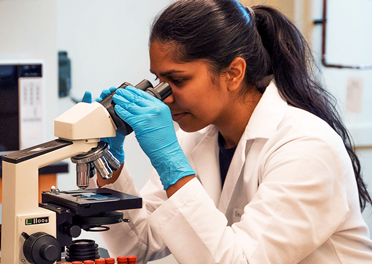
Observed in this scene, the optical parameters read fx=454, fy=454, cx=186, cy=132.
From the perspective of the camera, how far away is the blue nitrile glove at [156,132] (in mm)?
1122

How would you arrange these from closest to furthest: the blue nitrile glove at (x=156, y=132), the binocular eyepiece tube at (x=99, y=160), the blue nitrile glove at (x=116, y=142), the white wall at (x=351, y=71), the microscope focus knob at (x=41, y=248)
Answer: the microscope focus knob at (x=41, y=248) < the binocular eyepiece tube at (x=99, y=160) < the blue nitrile glove at (x=156, y=132) < the blue nitrile glove at (x=116, y=142) < the white wall at (x=351, y=71)

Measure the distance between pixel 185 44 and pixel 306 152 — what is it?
44 cm

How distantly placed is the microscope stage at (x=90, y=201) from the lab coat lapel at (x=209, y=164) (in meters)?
0.42

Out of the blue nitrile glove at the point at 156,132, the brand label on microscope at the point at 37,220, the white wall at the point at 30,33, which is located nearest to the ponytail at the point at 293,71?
the blue nitrile glove at the point at 156,132

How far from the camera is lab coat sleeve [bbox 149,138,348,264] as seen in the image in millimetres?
1081

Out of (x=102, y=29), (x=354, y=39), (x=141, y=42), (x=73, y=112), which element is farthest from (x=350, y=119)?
(x=73, y=112)

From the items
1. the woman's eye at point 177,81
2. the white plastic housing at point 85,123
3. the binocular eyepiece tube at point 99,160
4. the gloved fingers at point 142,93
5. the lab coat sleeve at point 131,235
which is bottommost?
the lab coat sleeve at point 131,235

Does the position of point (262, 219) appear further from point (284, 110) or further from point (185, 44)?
point (185, 44)

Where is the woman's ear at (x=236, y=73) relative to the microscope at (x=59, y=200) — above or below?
above

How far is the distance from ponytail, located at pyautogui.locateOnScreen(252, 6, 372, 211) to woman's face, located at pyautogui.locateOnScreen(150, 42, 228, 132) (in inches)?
8.7

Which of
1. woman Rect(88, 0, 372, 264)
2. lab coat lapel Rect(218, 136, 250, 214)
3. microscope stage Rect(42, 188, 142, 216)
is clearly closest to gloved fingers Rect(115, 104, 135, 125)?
woman Rect(88, 0, 372, 264)

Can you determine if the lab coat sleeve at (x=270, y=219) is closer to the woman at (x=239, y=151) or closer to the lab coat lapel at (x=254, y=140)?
the woman at (x=239, y=151)

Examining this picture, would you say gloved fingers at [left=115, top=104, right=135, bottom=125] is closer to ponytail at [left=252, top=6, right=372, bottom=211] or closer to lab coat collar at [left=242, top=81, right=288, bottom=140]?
lab coat collar at [left=242, top=81, right=288, bottom=140]

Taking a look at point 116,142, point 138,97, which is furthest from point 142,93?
point 116,142
